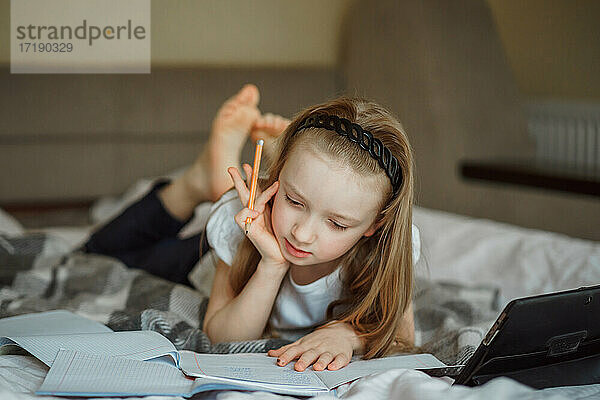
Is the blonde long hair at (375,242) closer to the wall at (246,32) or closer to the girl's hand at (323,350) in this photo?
the girl's hand at (323,350)

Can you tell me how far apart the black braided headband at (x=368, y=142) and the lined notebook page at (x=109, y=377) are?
1.07 feet

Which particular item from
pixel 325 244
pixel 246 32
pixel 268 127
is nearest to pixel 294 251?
pixel 325 244

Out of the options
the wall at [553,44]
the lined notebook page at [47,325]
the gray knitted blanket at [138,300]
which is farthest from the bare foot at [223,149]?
the wall at [553,44]

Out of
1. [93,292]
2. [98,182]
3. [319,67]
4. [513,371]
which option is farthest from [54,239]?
[319,67]

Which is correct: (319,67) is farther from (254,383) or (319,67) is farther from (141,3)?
(254,383)

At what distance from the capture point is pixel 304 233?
31.6 inches

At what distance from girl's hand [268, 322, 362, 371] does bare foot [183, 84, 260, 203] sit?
0.52 m

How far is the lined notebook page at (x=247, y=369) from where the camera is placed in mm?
690

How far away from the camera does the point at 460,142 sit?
208 cm

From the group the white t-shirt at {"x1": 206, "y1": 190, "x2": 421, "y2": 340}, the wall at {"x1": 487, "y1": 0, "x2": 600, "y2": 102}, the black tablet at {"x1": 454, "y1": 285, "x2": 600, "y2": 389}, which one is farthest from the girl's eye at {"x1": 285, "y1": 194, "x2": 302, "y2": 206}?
the wall at {"x1": 487, "y1": 0, "x2": 600, "y2": 102}

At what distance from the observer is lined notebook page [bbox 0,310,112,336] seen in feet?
2.85

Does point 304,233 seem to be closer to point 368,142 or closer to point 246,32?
point 368,142

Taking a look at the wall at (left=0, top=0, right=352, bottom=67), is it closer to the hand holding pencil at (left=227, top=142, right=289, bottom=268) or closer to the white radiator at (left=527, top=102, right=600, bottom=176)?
the white radiator at (left=527, top=102, right=600, bottom=176)

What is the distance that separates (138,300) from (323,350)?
0.43m
